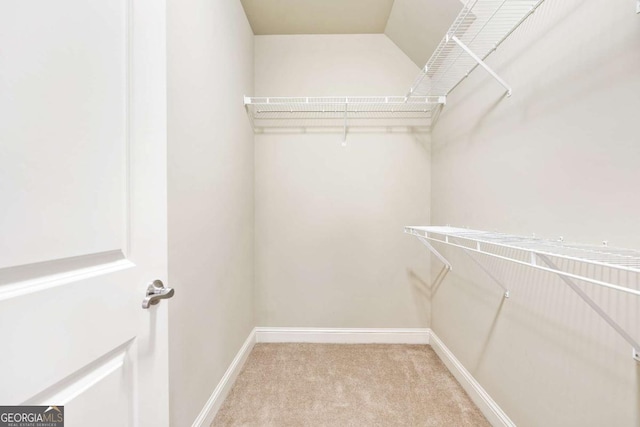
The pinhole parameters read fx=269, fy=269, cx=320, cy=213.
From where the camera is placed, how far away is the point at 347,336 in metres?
2.30

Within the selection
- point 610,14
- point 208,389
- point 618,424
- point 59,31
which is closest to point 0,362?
point 59,31

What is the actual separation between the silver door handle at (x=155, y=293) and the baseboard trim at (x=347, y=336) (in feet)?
5.85

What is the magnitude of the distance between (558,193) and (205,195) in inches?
62.1

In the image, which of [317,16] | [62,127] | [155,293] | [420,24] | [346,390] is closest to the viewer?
[62,127]

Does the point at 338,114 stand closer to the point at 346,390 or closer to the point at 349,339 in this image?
the point at 349,339

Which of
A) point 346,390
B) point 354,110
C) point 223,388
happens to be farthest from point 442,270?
point 223,388

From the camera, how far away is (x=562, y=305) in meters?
1.05

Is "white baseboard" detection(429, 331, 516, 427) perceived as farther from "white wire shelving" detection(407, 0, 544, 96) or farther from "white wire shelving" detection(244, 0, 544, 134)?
"white wire shelving" detection(244, 0, 544, 134)

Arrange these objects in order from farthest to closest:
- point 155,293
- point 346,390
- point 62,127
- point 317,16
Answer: point 317,16 < point 346,390 < point 155,293 < point 62,127

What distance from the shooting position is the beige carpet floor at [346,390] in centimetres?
150

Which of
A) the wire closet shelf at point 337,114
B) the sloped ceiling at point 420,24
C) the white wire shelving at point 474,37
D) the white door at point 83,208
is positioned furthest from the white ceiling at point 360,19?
the white door at point 83,208

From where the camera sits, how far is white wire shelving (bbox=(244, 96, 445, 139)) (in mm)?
2264

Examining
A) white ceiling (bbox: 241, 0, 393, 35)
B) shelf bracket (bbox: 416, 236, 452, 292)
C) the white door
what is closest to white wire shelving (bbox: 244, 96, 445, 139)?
white ceiling (bbox: 241, 0, 393, 35)

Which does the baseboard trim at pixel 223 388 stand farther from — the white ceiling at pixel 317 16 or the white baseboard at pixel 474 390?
the white ceiling at pixel 317 16
